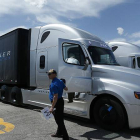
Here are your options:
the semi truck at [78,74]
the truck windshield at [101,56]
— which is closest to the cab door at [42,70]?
the semi truck at [78,74]

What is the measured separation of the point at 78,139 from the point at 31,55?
4200 millimetres

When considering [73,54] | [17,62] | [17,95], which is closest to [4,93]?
[17,95]

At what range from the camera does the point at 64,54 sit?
5402mm

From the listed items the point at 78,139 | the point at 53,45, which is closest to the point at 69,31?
the point at 53,45

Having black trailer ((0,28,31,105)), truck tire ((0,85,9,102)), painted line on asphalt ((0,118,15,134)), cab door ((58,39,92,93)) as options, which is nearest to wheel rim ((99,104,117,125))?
cab door ((58,39,92,93))

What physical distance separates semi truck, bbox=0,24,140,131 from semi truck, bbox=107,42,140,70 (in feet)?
14.2

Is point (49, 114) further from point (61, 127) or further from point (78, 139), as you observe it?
point (78, 139)

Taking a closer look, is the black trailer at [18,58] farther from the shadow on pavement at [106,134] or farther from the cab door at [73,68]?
the shadow on pavement at [106,134]

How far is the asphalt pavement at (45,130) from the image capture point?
440 centimetres

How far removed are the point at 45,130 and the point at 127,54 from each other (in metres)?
7.16

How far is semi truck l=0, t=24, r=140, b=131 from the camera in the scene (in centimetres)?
469

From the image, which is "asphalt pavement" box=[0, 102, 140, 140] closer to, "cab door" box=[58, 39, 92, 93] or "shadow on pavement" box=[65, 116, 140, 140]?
"shadow on pavement" box=[65, 116, 140, 140]

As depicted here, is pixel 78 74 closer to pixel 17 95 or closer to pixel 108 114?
pixel 108 114

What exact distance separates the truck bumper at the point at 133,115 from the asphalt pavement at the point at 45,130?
329 mm
